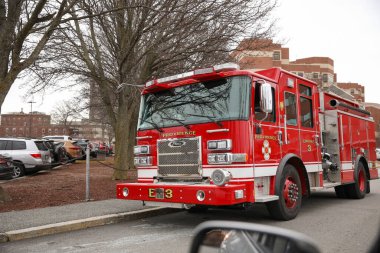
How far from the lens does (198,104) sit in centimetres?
684

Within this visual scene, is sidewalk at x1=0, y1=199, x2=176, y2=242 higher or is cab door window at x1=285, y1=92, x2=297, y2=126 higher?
cab door window at x1=285, y1=92, x2=297, y2=126

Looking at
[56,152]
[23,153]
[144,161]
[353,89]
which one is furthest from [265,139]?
[353,89]

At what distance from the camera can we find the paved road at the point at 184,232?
559 centimetres

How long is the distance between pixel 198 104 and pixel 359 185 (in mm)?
6217

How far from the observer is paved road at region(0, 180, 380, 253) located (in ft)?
18.3

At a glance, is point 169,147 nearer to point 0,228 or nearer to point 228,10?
point 0,228

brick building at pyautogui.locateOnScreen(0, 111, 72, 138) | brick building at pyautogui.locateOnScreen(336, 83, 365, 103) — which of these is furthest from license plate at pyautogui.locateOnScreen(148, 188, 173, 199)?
brick building at pyautogui.locateOnScreen(0, 111, 72, 138)

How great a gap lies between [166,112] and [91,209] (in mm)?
2933

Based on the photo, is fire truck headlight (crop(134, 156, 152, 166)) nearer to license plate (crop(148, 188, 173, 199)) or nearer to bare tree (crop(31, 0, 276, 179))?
license plate (crop(148, 188, 173, 199))

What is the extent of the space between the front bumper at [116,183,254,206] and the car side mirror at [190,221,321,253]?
3.82 meters

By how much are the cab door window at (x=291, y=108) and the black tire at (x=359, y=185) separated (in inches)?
142

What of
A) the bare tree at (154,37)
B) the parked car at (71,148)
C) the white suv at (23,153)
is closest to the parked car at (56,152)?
the white suv at (23,153)

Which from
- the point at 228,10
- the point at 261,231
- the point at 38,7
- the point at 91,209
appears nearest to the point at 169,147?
the point at 91,209

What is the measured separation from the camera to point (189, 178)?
6.65m
